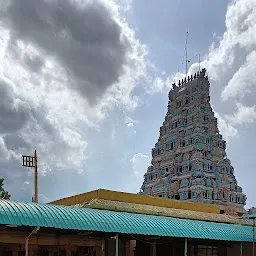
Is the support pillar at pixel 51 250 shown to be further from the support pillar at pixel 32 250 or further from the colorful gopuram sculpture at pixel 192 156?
the colorful gopuram sculpture at pixel 192 156

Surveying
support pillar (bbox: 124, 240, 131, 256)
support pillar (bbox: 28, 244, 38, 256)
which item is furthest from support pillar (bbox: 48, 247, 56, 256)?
support pillar (bbox: 124, 240, 131, 256)

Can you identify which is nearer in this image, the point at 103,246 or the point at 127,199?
the point at 103,246

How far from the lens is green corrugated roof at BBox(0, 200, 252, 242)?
15.8 m

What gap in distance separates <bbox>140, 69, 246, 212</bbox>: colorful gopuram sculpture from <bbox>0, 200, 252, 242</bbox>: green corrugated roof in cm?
2618

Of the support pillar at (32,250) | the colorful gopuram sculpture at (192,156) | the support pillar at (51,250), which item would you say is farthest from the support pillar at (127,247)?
the colorful gopuram sculpture at (192,156)

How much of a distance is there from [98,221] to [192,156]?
3406cm

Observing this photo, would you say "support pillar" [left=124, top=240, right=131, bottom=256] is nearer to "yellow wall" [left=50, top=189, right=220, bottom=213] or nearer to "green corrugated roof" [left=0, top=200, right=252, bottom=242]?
"yellow wall" [left=50, top=189, right=220, bottom=213]

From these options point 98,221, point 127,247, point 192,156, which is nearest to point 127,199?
point 127,247

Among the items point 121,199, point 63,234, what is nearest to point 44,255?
point 63,234

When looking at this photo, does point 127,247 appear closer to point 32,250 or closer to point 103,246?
point 103,246

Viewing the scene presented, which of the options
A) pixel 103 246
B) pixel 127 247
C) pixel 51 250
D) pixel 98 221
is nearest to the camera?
pixel 98 221

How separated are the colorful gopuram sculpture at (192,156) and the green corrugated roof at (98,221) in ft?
85.9

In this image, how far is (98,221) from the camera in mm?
17844

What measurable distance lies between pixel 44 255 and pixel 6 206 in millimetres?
5928
